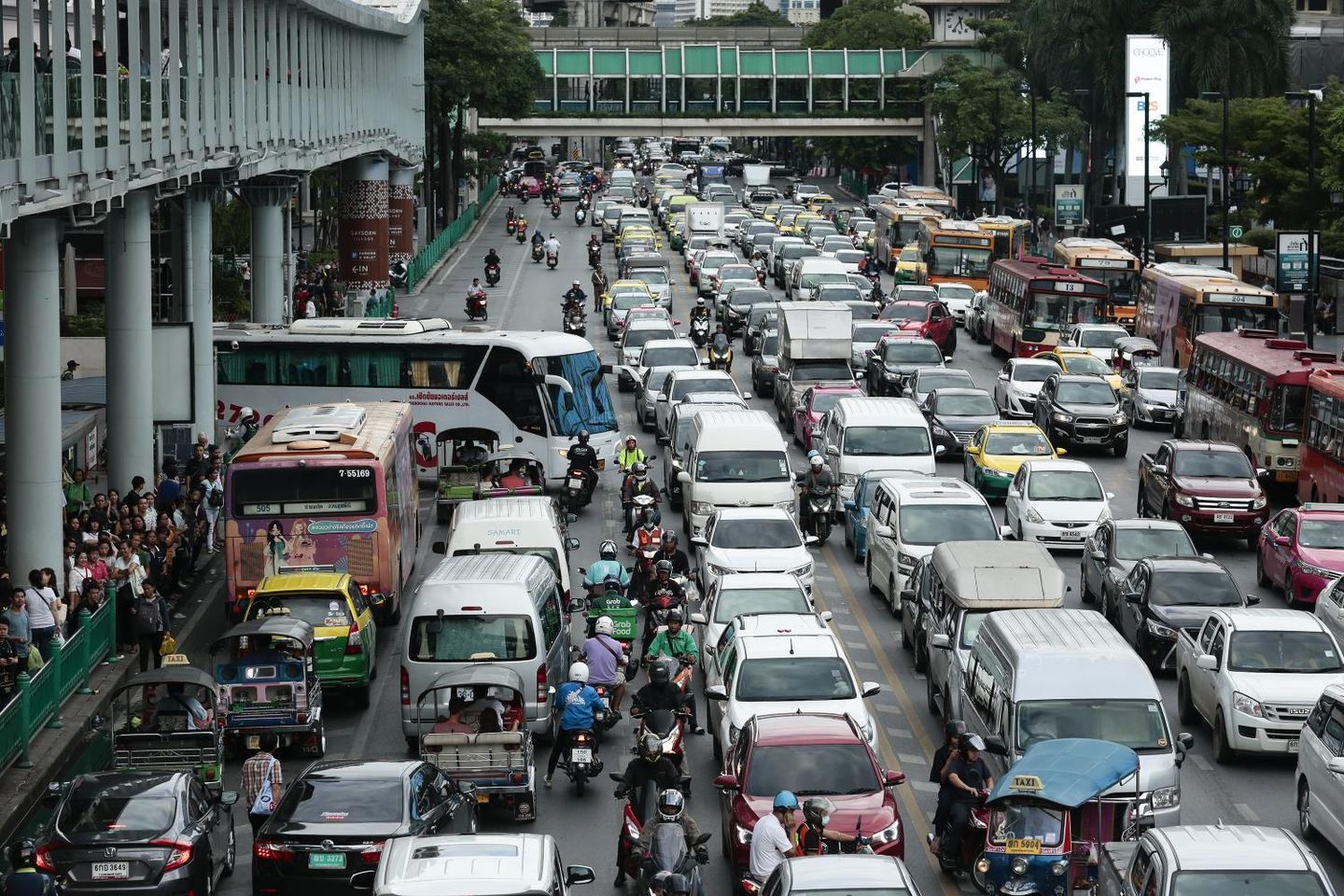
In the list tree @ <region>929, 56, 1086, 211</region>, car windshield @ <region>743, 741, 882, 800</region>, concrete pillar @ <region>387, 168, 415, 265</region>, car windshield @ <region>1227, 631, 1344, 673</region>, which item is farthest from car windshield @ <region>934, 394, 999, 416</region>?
tree @ <region>929, 56, 1086, 211</region>

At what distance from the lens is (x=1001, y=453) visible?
36531 mm

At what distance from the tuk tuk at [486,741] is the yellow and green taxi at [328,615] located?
3.55 metres

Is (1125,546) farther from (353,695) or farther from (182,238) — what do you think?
(182,238)

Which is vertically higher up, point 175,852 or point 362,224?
point 362,224

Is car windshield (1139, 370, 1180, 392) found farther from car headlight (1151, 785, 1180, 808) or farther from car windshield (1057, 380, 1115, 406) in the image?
car headlight (1151, 785, 1180, 808)

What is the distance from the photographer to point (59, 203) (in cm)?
2539

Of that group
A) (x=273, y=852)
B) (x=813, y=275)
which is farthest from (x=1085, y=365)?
(x=273, y=852)

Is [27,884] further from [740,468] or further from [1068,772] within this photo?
[740,468]

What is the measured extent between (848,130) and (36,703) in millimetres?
110891

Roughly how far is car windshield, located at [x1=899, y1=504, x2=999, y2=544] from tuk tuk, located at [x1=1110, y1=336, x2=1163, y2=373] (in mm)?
22072

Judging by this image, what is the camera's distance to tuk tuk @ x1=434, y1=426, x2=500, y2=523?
36.0m

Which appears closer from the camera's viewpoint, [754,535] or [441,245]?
[754,535]

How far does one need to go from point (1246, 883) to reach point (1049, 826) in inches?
115

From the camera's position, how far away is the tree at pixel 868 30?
148 m
